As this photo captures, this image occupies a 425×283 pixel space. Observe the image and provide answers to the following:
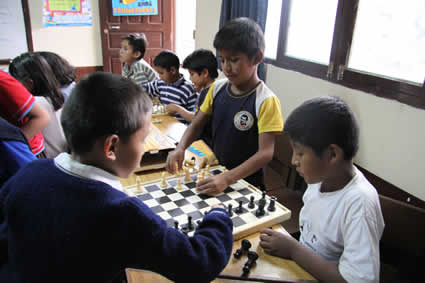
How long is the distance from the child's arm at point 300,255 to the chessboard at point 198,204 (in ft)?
0.33

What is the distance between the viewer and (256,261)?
1047 mm

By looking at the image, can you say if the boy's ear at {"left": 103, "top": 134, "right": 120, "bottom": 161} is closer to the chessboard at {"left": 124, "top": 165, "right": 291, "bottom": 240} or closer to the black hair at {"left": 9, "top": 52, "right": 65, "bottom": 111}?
the chessboard at {"left": 124, "top": 165, "right": 291, "bottom": 240}

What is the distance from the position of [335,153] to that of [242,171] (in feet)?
1.76

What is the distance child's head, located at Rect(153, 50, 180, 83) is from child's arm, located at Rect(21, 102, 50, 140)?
1.31 metres

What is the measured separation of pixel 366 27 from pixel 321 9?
0.57m

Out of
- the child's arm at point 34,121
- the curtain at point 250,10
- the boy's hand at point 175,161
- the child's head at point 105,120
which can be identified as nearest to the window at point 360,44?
the curtain at point 250,10

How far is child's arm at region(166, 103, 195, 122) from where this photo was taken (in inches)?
105

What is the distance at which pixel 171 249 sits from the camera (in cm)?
76

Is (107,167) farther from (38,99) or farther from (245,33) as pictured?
(38,99)

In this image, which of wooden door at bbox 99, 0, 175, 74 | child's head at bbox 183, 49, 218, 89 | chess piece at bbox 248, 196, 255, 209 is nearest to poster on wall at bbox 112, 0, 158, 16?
wooden door at bbox 99, 0, 175, 74

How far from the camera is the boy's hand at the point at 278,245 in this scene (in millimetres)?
1062

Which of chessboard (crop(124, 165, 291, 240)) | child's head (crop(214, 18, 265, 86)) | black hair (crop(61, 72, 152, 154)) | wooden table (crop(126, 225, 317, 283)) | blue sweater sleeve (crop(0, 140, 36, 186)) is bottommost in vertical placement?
wooden table (crop(126, 225, 317, 283))

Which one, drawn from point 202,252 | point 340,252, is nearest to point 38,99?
point 202,252

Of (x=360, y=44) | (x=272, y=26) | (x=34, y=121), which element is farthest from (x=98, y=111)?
(x=272, y=26)
